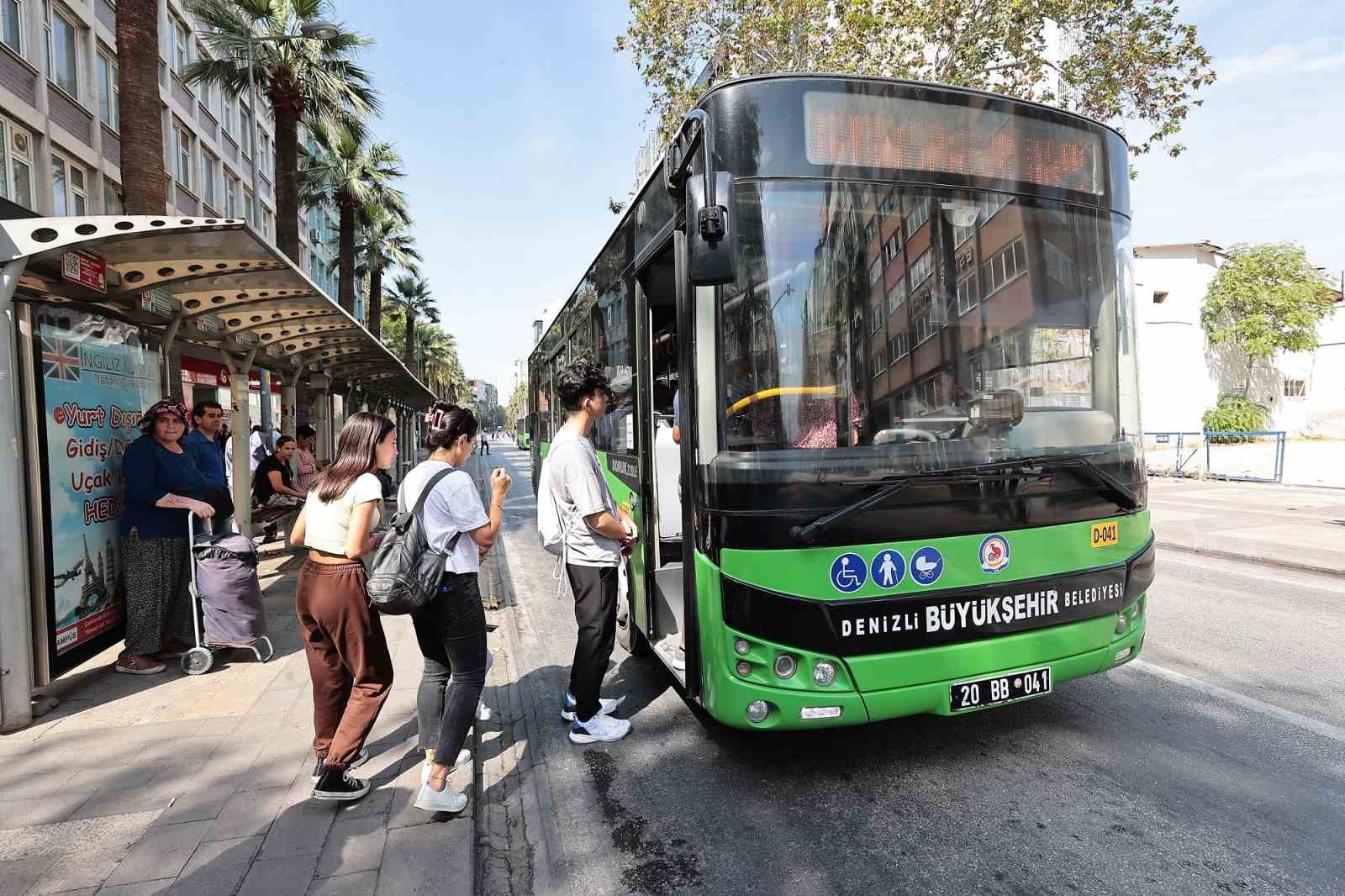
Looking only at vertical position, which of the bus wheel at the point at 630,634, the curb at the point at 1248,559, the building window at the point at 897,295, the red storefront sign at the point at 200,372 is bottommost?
the curb at the point at 1248,559

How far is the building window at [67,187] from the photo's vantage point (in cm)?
1719

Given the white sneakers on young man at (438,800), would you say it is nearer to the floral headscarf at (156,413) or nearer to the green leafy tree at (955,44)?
the floral headscarf at (156,413)

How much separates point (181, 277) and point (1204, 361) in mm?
49535

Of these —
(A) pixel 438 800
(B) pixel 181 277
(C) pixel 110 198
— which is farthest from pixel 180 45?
(A) pixel 438 800

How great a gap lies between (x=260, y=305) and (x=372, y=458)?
3997 mm

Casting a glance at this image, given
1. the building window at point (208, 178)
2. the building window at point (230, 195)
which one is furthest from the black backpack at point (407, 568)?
the building window at point (230, 195)

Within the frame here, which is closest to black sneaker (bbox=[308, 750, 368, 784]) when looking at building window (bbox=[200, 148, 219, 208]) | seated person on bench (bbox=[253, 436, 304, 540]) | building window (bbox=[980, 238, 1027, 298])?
building window (bbox=[980, 238, 1027, 298])

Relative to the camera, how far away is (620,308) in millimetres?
5125

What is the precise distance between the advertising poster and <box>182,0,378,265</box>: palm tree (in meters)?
9.95

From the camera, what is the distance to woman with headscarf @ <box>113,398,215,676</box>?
5066 mm

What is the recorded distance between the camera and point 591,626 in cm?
393

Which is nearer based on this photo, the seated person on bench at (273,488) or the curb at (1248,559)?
the curb at (1248,559)

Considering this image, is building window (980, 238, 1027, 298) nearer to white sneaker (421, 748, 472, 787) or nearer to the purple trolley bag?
white sneaker (421, 748, 472, 787)

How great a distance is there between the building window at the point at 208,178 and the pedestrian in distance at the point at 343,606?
28.6 meters
